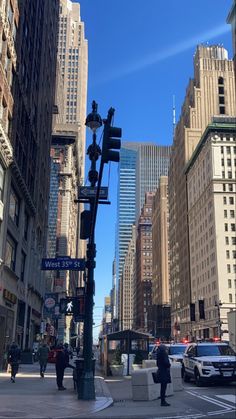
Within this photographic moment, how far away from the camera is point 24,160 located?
42875 millimetres

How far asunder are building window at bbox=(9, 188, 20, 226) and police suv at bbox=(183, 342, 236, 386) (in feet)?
62.9

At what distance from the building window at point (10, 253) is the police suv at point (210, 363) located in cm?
1747

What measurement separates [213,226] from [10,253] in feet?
232

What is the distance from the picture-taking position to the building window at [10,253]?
1407 inches

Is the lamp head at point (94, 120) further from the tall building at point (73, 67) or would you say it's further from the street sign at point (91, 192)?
the tall building at point (73, 67)

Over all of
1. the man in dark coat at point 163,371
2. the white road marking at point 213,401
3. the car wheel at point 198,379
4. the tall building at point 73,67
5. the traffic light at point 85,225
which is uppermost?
the tall building at point 73,67

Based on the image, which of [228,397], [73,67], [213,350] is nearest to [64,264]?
[213,350]

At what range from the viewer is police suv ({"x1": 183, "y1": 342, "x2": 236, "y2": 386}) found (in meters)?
19.5

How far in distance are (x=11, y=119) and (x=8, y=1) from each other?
26.6ft

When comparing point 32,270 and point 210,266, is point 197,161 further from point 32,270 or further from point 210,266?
point 32,270

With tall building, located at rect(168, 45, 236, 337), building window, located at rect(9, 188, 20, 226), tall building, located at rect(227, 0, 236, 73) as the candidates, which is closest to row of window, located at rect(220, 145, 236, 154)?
tall building, located at rect(168, 45, 236, 337)

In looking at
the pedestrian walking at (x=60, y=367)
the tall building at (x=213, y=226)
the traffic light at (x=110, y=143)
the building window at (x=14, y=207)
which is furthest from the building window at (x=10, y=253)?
the tall building at (x=213, y=226)

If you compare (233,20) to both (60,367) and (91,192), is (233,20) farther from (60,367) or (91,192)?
(60,367)

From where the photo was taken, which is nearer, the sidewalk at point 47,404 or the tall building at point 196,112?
the sidewalk at point 47,404
